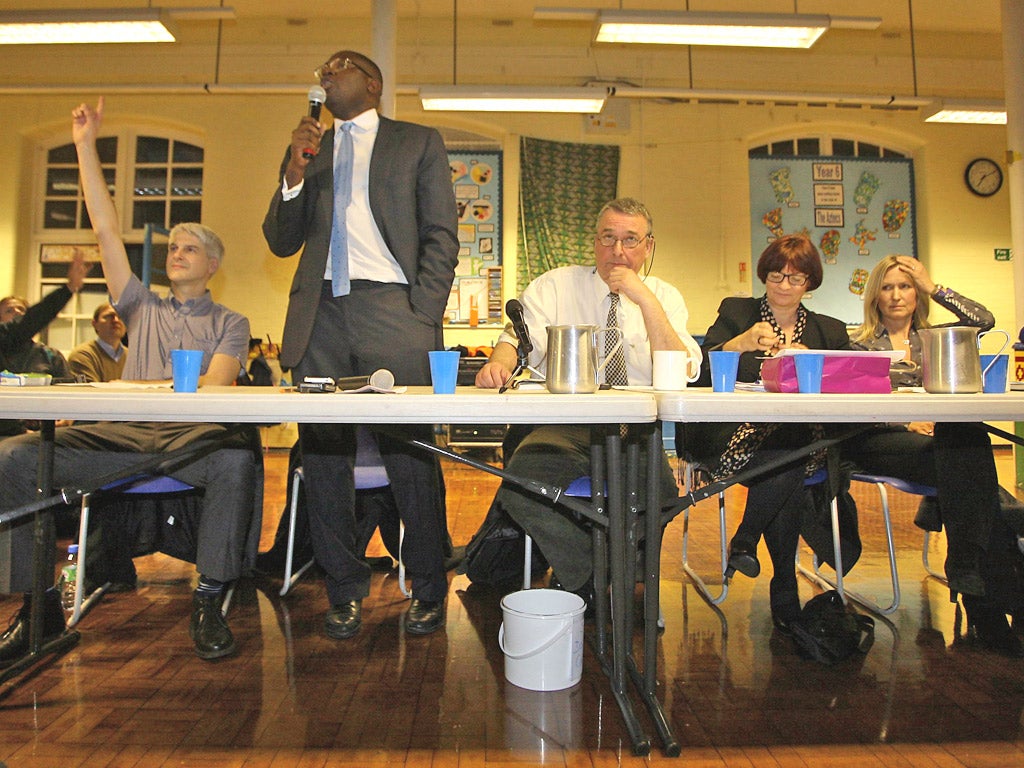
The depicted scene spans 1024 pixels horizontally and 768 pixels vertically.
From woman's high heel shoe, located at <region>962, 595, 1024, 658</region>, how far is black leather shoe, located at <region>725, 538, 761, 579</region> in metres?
0.55

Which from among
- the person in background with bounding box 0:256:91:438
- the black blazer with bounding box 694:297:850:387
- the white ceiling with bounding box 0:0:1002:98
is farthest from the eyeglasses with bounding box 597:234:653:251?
the white ceiling with bounding box 0:0:1002:98

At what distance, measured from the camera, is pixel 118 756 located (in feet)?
4.07

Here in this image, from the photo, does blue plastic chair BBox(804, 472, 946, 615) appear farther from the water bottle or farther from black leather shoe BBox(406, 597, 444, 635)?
the water bottle

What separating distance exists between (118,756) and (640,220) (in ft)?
5.43

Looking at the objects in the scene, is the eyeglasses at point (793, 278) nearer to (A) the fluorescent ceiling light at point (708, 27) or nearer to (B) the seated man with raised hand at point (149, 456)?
(B) the seated man with raised hand at point (149, 456)

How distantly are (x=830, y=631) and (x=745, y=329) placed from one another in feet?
2.89

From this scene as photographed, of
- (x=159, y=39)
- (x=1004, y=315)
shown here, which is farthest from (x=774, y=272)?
(x=1004, y=315)

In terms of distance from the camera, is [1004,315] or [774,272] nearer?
[774,272]

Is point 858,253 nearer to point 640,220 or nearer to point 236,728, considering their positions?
point 640,220

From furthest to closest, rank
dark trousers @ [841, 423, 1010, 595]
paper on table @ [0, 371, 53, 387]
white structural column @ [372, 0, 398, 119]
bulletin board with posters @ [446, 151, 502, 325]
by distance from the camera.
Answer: bulletin board with posters @ [446, 151, 502, 325] → white structural column @ [372, 0, 398, 119] → dark trousers @ [841, 423, 1010, 595] → paper on table @ [0, 371, 53, 387]

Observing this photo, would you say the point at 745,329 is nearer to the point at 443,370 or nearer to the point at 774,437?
the point at 774,437

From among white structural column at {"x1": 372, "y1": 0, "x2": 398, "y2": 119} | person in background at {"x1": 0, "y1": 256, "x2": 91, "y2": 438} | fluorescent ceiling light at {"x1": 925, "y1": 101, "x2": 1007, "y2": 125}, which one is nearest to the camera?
person in background at {"x1": 0, "y1": 256, "x2": 91, "y2": 438}

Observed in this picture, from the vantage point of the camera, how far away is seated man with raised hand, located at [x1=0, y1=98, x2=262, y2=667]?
5.60ft

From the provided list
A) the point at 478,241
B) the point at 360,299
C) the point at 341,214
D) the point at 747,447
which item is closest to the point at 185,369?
the point at 360,299
